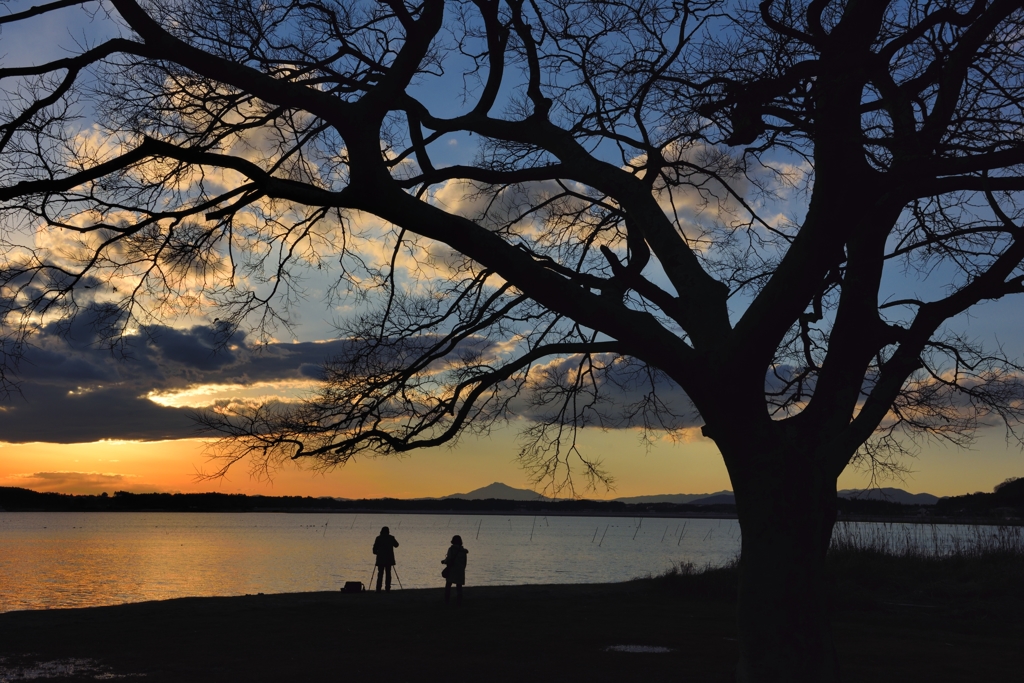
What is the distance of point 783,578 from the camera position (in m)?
6.51

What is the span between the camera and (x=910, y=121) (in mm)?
7844

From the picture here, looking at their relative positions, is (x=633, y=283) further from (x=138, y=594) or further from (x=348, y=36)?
(x=138, y=594)

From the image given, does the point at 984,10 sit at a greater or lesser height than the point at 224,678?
greater

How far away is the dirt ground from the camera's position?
9734 mm

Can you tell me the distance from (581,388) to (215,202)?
523cm

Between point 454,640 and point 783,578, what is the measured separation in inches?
270

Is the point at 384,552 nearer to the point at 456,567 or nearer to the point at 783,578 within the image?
the point at 456,567

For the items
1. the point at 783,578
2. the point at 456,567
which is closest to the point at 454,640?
the point at 456,567

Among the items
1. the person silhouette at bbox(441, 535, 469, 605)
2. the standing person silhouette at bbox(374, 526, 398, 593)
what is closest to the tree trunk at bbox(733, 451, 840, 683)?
the person silhouette at bbox(441, 535, 469, 605)

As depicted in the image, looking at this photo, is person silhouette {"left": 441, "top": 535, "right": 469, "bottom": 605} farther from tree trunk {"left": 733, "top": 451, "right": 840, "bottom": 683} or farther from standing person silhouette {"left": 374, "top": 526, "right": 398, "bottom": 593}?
tree trunk {"left": 733, "top": 451, "right": 840, "bottom": 683}

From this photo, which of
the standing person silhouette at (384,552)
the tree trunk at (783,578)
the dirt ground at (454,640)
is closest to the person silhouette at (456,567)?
the dirt ground at (454,640)

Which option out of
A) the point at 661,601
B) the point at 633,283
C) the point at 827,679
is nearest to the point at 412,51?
the point at 633,283

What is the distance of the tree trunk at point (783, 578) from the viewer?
6445 mm

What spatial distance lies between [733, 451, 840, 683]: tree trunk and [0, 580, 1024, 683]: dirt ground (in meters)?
3.04
